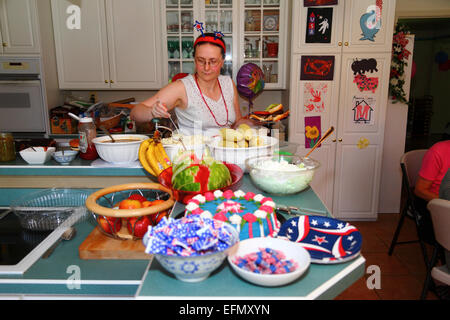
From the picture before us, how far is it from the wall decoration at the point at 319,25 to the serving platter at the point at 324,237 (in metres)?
2.61

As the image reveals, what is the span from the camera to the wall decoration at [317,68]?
331cm

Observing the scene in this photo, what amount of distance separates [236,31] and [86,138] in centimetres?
240

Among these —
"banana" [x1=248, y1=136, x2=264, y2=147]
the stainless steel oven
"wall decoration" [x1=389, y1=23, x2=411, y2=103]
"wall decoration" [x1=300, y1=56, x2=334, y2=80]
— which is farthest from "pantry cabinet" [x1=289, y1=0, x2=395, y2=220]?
the stainless steel oven

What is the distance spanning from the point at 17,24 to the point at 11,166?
2418 mm

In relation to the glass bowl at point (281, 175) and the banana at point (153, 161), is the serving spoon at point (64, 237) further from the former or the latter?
the glass bowl at point (281, 175)

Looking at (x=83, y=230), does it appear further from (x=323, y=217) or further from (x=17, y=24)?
(x=17, y=24)

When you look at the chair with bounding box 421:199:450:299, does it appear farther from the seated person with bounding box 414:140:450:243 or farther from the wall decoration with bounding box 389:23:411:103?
the wall decoration with bounding box 389:23:411:103

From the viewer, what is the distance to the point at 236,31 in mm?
3703

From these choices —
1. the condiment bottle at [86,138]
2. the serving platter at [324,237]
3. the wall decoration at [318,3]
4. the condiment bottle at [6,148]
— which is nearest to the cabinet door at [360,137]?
the wall decoration at [318,3]

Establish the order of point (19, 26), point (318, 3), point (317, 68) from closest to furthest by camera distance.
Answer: point (318, 3), point (317, 68), point (19, 26)

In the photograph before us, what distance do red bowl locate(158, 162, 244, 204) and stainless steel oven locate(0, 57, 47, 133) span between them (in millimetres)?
2705

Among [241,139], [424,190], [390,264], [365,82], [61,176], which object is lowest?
[390,264]

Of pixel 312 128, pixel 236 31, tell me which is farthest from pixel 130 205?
pixel 236 31

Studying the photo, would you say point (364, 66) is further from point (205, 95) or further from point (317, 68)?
point (205, 95)
